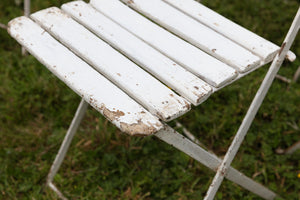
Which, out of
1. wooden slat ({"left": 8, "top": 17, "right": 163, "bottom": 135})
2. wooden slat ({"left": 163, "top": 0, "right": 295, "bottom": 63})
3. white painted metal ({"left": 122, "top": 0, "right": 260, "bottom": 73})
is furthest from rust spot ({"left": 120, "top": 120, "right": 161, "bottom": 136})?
wooden slat ({"left": 163, "top": 0, "right": 295, "bottom": 63})

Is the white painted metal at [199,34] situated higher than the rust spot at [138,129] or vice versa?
the white painted metal at [199,34]

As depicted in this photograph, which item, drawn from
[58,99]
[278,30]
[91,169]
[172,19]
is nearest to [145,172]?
[91,169]

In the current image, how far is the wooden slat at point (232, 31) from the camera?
3.86ft

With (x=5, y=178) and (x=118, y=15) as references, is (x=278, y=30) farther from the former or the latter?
(x=5, y=178)

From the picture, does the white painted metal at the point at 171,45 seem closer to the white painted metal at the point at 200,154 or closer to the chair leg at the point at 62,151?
the white painted metal at the point at 200,154

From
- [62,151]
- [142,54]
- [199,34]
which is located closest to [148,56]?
[142,54]

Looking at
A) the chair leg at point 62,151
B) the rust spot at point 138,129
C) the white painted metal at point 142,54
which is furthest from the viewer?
the chair leg at point 62,151

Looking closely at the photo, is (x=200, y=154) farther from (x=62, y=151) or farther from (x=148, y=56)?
(x=62, y=151)

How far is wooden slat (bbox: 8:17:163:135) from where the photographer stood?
0.94 metres

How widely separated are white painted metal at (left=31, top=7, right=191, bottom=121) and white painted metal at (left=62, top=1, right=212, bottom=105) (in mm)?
24

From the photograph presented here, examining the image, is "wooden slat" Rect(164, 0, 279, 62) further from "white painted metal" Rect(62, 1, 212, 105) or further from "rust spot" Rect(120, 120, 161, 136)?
"rust spot" Rect(120, 120, 161, 136)

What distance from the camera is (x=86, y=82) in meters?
1.03

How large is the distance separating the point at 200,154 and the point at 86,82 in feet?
1.45

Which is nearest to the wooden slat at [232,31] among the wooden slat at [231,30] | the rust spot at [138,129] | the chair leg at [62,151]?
the wooden slat at [231,30]
